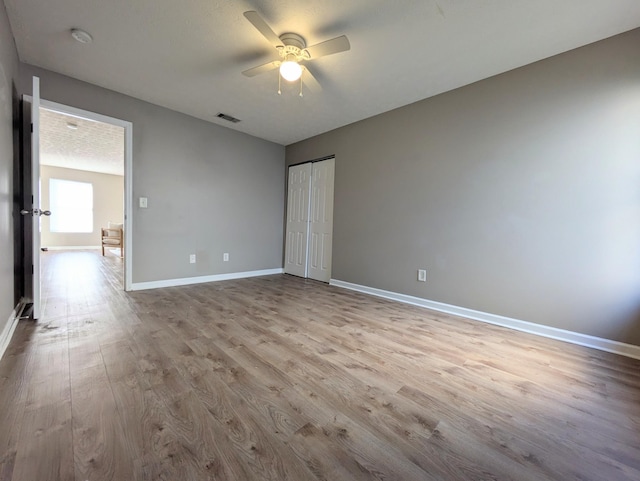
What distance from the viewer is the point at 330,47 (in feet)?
6.53

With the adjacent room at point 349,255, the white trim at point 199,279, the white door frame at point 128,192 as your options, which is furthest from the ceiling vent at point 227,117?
the white trim at point 199,279

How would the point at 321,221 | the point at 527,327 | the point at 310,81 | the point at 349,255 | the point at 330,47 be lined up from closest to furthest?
the point at 330,47, the point at 527,327, the point at 310,81, the point at 349,255, the point at 321,221

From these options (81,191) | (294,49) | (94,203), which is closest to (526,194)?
(294,49)

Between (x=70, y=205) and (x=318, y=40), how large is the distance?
9.05 m

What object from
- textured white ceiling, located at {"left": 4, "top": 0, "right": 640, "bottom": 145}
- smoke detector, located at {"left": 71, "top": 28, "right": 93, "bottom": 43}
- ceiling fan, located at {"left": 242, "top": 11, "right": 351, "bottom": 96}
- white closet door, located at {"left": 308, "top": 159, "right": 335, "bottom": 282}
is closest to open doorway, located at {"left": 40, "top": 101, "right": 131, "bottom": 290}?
textured white ceiling, located at {"left": 4, "top": 0, "right": 640, "bottom": 145}

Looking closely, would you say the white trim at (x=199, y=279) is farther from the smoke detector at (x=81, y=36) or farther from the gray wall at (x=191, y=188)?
the smoke detector at (x=81, y=36)

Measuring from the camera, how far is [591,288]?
221 centimetres

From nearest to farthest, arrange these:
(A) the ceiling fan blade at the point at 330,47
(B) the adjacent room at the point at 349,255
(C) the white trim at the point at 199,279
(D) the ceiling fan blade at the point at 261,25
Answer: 1. (B) the adjacent room at the point at 349,255
2. (D) the ceiling fan blade at the point at 261,25
3. (A) the ceiling fan blade at the point at 330,47
4. (C) the white trim at the point at 199,279

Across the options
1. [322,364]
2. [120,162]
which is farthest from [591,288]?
[120,162]

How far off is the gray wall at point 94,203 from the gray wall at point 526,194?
847 centimetres

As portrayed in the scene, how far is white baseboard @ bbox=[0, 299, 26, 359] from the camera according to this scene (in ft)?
5.88

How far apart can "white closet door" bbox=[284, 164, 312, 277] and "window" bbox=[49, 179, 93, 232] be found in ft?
22.7

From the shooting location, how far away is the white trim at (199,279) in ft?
11.7

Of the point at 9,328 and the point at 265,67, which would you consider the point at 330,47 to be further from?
the point at 9,328
